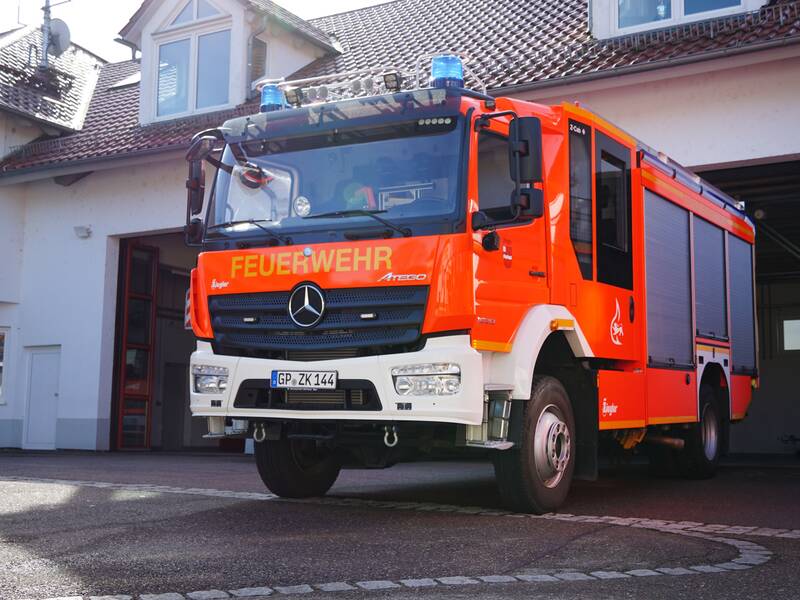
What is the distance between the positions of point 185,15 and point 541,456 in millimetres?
14742

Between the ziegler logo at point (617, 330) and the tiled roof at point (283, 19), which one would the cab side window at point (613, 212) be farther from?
the tiled roof at point (283, 19)

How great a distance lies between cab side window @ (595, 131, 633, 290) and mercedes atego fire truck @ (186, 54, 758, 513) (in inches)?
0.9

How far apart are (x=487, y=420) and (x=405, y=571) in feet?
6.55

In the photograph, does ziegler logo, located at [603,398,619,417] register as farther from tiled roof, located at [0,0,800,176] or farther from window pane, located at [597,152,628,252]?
tiled roof, located at [0,0,800,176]

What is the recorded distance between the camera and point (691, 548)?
6.09 meters

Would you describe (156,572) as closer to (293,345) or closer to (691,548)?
(293,345)

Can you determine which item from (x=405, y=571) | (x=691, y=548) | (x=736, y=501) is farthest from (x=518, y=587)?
(x=736, y=501)

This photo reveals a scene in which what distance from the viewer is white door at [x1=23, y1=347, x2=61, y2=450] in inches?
767

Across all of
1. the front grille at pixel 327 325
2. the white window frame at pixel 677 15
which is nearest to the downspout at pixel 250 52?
the white window frame at pixel 677 15

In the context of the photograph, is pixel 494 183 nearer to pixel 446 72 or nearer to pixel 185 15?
pixel 446 72

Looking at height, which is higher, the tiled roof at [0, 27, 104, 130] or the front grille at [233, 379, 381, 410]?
the tiled roof at [0, 27, 104, 130]

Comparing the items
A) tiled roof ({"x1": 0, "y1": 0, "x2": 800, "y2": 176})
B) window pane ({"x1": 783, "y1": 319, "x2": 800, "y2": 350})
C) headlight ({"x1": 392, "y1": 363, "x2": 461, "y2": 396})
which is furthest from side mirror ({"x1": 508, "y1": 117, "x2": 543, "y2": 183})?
window pane ({"x1": 783, "y1": 319, "x2": 800, "y2": 350})

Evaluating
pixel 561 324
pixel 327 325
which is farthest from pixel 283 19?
pixel 327 325

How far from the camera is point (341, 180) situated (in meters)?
7.39
